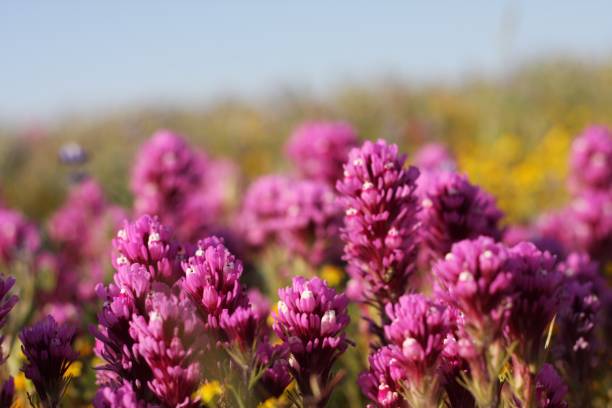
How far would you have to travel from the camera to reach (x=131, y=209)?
6996 millimetres

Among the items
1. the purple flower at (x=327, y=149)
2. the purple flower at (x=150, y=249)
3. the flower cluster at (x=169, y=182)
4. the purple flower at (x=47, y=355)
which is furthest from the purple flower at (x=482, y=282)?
the flower cluster at (x=169, y=182)

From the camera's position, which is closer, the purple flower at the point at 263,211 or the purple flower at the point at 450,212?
the purple flower at the point at 450,212

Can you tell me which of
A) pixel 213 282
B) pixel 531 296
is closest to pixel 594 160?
pixel 531 296

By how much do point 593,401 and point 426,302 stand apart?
1.86 metres

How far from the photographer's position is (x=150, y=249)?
96.3 inches

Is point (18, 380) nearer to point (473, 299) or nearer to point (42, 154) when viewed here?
point (473, 299)

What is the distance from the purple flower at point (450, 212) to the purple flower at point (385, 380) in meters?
0.80

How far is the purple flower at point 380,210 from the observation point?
2686 mm

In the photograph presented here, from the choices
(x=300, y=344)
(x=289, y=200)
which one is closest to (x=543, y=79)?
(x=289, y=200)

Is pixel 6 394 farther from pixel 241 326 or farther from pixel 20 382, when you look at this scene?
pixel 20 382

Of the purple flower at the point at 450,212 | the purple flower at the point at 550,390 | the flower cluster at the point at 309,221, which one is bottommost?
the purple flower at the point at 550,390

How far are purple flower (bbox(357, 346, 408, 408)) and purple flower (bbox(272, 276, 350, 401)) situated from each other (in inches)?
5.5

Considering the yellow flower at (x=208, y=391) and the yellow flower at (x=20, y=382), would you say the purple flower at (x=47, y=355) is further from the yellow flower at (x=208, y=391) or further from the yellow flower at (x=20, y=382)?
the yellow flower at (x=20, y=382)

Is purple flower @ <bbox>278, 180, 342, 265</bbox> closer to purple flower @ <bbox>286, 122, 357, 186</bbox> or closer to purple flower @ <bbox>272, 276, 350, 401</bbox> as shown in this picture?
purple flower @ <bbox>286, 122, 357, 186</bbox>
